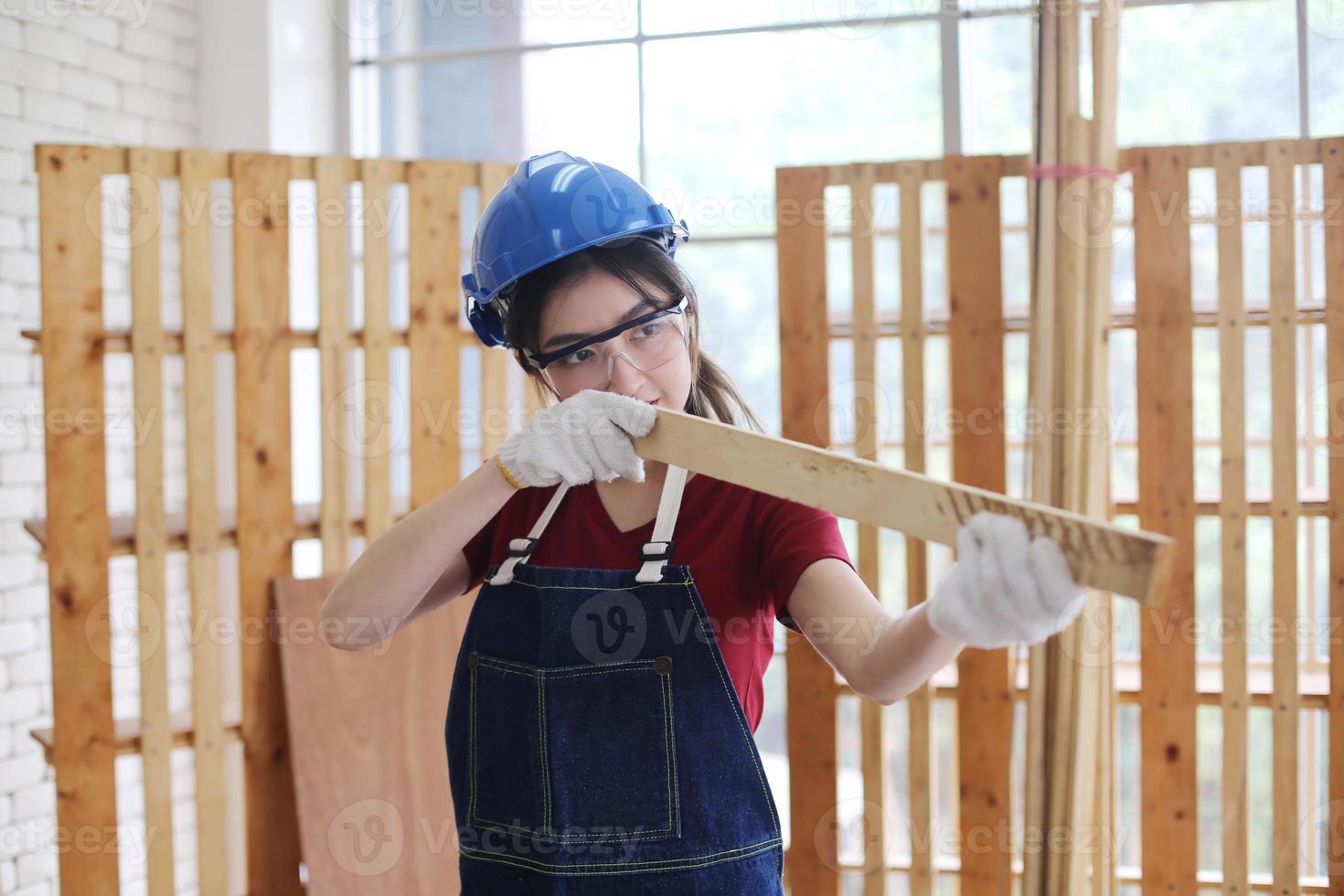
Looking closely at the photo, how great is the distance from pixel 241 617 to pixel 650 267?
1.85 meters

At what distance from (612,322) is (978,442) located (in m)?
1.65

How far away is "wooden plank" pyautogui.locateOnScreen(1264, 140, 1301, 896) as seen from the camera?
8.50 feet

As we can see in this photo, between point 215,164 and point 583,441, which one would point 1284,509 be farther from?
point 215,164

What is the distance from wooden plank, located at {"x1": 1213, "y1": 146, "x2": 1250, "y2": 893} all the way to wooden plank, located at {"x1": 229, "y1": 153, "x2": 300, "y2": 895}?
2370 millimetres

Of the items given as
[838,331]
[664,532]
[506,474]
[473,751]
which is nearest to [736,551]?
[664,532]

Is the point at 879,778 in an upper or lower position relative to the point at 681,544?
lower

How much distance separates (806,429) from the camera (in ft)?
9.08

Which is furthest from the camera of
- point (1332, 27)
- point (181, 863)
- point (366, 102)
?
point (366, 102)

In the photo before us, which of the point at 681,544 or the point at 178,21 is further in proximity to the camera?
the point at 178,21

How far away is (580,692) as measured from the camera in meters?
1.32

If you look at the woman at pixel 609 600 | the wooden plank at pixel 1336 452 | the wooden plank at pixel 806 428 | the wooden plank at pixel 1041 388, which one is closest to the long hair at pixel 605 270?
the woman at pixel 609 600

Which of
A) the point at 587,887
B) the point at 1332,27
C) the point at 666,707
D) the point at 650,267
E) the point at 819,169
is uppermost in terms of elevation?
the point at 1332,27

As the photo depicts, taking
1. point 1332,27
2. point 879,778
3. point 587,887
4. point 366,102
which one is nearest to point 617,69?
point 366,102

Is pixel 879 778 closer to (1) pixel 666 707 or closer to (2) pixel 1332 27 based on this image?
(1) pixel 666 707
